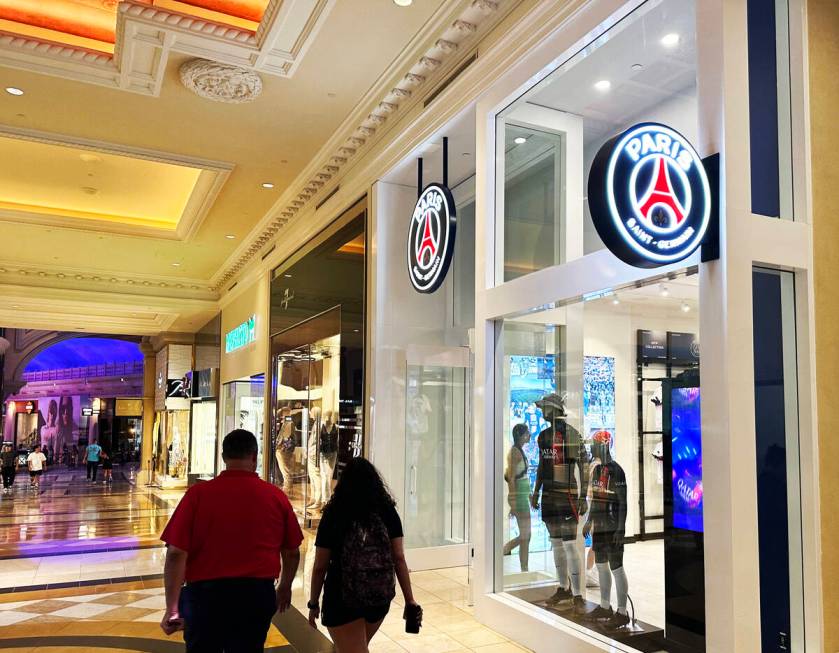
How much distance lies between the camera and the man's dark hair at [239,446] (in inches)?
106

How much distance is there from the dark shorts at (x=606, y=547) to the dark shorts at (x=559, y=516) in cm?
17

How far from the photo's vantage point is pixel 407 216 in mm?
7242

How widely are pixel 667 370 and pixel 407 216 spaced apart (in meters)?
4.13

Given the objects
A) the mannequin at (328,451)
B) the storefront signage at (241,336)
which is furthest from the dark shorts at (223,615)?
the storefront signage at (241,336)

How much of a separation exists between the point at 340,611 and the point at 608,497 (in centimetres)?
188

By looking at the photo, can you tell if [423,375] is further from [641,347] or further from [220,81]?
[641,347]

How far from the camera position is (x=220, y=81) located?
239 inches

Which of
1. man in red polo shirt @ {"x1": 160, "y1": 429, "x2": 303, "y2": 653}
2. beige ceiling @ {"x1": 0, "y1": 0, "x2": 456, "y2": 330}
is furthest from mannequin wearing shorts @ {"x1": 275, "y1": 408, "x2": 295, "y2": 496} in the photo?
man in red polo shirt @ {"x1": 160, "y1": 429, "x2": 303, "y2": 653}

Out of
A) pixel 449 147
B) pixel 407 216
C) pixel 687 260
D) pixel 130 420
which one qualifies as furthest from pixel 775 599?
pixel 130 420

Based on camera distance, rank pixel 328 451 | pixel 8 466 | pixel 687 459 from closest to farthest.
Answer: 1. pixel 687 459
2. pixel 328 451
3. pixel 8 466

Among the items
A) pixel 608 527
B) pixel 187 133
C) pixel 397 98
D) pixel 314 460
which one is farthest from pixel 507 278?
pixel 314 460

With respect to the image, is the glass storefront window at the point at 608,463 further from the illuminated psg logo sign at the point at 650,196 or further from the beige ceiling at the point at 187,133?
the beige ceiling at the point at 187,133

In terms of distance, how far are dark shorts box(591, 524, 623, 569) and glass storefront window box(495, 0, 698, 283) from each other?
1570 millimetres

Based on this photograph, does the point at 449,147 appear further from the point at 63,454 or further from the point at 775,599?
the point at 63,454
